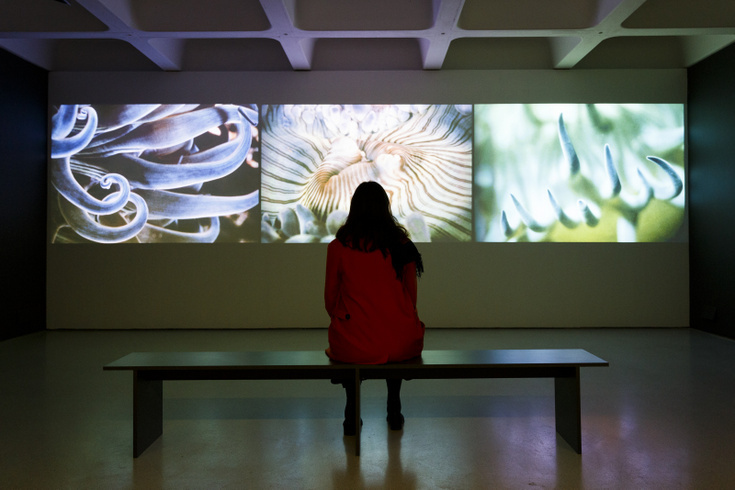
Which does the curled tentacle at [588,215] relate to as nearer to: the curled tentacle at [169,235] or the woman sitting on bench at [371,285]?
the curled tentacle at [169,235]

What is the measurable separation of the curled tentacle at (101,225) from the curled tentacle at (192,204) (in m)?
0.11

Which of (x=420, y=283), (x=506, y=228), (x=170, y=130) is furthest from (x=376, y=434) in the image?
(x=170, y=130)

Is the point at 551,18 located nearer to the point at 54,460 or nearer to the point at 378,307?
the point at 378,307

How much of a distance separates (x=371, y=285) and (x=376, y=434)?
0.79 m

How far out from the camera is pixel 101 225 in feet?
20.8

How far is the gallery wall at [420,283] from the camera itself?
6.32 meters

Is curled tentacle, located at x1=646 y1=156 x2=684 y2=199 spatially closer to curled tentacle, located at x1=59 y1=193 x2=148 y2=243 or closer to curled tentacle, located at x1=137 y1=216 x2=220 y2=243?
curled tentacle, located at x1=137 y1=216 x2=220 y2=243

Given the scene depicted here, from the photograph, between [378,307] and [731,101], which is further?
[731,101]

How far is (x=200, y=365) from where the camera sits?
249 cm

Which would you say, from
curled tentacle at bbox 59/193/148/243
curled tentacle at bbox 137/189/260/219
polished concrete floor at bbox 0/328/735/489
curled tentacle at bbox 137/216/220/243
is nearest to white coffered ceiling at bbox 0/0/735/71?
curled tentacle at bbox 137/189/260/219

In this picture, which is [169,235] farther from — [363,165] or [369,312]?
[369,312]

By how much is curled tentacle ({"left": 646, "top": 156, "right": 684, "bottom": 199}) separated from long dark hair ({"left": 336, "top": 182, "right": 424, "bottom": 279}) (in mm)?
4968

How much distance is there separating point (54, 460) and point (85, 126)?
16.2 ft

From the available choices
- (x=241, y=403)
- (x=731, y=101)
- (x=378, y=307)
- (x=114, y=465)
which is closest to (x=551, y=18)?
(x=731, y=101)
